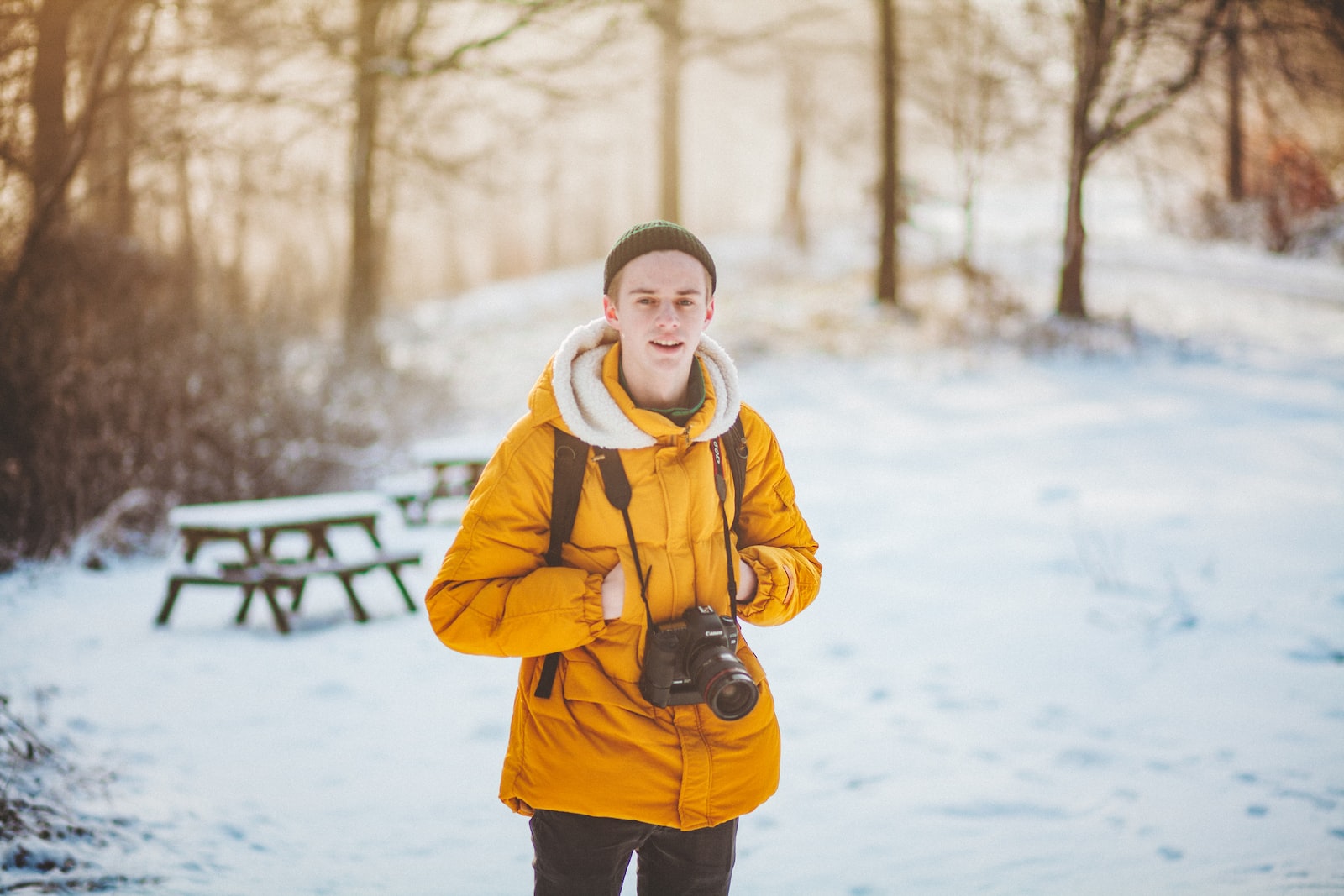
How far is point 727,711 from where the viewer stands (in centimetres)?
173

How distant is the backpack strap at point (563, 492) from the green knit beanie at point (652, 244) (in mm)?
325

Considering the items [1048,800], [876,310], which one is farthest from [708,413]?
[876,310]

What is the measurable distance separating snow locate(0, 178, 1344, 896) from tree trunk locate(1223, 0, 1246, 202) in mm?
4067

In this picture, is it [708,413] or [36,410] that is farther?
[36,410]

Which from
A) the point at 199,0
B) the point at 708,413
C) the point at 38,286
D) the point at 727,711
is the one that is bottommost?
the point at 727,711

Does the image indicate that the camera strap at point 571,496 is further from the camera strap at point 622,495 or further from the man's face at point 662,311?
the man's face at point 662,311

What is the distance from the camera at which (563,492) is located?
1831mm

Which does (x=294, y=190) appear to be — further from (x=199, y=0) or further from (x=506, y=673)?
(x=506, y=673)

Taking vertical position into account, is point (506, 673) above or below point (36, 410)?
below

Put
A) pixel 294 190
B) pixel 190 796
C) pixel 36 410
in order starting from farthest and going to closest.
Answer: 1. pixel 294 190
2. pixel 36 410
3. pixel 190 796

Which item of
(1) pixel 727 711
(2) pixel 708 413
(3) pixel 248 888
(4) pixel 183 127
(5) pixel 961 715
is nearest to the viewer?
(1) pixel 727 711

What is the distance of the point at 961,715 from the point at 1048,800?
783mm

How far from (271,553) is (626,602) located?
504cm

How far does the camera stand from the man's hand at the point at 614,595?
5.84ft
